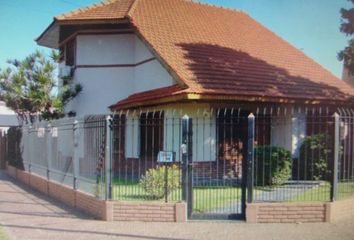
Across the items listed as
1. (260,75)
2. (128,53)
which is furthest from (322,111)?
(128,53)

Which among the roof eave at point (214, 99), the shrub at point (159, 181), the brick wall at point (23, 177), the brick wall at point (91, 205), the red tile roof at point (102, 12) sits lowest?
the brick wall at point (23, 177)

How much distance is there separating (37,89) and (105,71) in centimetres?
279

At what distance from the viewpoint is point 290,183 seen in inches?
476

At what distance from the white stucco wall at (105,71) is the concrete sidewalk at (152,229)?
373 inches

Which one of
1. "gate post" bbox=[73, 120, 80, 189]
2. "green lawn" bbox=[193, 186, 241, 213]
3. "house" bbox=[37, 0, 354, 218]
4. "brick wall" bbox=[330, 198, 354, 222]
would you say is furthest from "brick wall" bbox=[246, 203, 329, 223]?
"gate post" bbox=[73, 120, 80, 189]

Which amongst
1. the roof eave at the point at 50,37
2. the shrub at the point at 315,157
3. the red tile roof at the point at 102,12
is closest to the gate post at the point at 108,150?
the shrub at the point at 315,157

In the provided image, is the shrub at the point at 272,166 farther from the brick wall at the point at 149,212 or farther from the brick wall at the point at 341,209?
the brick wall at the point at 149,212

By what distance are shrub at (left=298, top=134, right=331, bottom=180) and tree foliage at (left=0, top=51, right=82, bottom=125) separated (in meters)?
9.61

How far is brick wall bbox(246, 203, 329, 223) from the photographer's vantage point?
8398mm

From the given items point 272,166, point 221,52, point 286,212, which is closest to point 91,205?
point 286,212

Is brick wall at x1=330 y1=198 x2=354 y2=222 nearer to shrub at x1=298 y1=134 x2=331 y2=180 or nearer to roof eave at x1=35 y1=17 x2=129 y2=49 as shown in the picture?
shrub at x1=298 y1=134 x2=331 y2=180

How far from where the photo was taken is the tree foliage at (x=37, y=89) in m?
18.8

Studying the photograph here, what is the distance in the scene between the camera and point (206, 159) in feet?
47.5

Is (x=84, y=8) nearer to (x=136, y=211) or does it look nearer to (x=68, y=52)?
(x=68, y=52)
